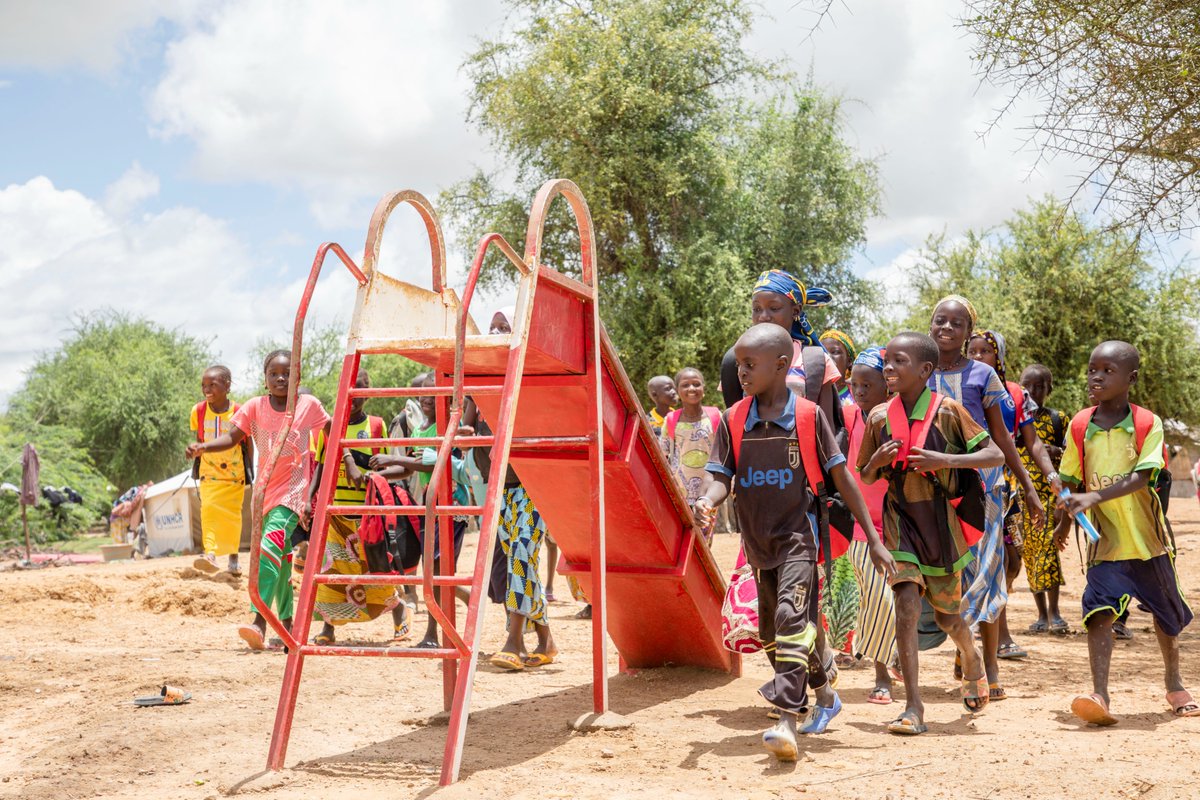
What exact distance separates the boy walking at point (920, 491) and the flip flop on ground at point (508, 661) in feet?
8.43

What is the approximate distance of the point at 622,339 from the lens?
23828 millimetres

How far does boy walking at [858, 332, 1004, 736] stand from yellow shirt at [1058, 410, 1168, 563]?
0.69 m

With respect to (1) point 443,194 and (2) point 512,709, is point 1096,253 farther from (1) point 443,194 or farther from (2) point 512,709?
(2) point 512,709

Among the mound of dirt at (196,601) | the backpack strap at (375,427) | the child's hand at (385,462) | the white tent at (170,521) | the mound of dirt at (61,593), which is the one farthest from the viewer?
the white tent at (170,521)

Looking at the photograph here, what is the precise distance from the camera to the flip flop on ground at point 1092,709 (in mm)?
4934

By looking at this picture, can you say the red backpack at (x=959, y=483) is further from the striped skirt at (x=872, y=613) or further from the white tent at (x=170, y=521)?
the white tent at (x=170, y=521)

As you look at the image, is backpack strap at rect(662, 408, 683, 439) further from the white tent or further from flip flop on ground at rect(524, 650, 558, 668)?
the white tent

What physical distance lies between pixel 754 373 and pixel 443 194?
22.4 meters

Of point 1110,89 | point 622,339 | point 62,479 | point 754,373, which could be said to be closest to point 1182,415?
point 622,339

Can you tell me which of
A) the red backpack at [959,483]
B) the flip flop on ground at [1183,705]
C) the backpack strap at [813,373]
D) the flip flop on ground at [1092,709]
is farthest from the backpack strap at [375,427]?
the flip flop on ground at [1183,705]

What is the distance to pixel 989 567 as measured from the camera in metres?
5.51

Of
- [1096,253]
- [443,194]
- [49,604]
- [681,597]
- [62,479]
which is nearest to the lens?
[681,597]

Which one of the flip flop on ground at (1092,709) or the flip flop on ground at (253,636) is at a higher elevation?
the flip flop on ground at (253,636)

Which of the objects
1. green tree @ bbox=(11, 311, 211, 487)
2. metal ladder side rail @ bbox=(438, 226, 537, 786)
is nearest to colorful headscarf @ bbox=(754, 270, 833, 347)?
metal ladder side rail @ bbox=(438, 226, 537, 786)
